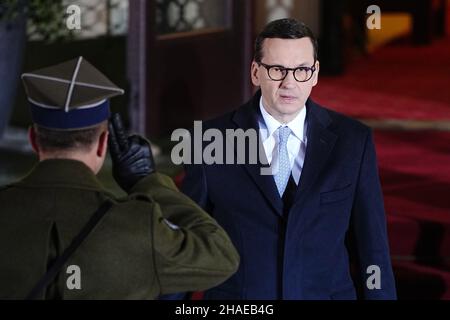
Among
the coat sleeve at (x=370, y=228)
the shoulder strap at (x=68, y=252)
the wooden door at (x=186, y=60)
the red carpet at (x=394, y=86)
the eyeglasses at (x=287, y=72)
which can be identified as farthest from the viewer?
the red carpet at (x=394, y=86)

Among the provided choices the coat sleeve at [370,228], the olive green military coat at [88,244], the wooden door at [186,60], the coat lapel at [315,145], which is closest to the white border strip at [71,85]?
the olive green military coat at [88,244]

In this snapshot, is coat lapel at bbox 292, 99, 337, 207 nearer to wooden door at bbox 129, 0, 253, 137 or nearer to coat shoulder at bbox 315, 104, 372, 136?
coat shoulder at bbox 315, 104, 372, 136

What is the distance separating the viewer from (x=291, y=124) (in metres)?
3.16

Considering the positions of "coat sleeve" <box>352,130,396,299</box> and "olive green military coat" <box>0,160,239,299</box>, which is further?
"coat sleeve" <box>352,130,396,299</box>

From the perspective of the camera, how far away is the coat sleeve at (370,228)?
313 centimetres

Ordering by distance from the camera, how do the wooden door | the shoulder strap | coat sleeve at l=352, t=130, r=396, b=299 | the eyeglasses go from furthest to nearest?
the wooden door < coat sleeve at l=352, t=130, r=396, b=299 < the eyeglasses < the shoulder strap

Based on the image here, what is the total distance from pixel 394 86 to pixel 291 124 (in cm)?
798

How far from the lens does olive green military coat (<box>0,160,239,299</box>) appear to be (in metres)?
2.46

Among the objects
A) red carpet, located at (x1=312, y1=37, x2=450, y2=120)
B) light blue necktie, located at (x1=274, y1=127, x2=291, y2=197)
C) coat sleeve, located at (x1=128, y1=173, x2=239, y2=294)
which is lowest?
red carpet, located at (x1=312, y1=37, x2=450, y2=120)

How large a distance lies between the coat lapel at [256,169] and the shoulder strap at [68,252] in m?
0.67

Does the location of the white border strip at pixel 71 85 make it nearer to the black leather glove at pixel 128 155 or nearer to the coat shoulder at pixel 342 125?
the black leather glove at pixel 128 155

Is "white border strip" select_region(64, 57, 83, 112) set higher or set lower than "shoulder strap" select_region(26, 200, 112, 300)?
higher

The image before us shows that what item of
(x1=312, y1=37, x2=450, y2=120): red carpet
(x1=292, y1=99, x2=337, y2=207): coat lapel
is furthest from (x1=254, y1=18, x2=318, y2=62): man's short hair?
(x1=312, y1=37, x2=450, y2=120): red carpet

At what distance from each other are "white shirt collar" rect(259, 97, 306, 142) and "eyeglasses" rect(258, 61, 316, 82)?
5.5 inches
